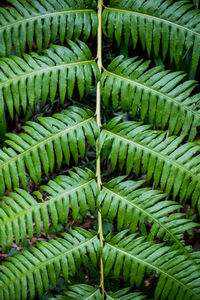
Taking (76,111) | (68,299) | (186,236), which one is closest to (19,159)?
(76,111)

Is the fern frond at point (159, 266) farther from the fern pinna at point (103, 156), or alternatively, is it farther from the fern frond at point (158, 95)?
the fern frond at point (158, 95)

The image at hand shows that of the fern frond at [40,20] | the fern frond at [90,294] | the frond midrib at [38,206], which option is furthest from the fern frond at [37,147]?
the fern frond at [90,294]

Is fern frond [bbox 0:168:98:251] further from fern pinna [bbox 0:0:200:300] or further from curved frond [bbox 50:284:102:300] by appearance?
curved frond [bbox 50:284:102:300]

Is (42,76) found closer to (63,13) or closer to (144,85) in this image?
(63,13)

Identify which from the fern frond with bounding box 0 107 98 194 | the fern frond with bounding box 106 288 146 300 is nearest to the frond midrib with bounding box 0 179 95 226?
the fern frond with bounding box 0 107 98 194

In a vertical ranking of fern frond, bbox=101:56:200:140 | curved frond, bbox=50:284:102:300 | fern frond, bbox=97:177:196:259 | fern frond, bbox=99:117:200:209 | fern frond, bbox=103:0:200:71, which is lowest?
curved frond, bbox=50:284:102:300

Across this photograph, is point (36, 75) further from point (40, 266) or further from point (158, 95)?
point (40, 266)
